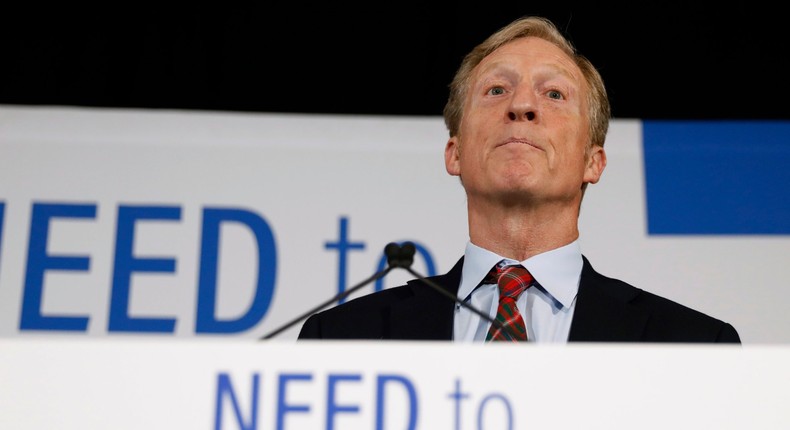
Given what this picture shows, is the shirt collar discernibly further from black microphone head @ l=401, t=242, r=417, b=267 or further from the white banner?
the white banner

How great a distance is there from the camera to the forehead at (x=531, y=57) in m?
2.19

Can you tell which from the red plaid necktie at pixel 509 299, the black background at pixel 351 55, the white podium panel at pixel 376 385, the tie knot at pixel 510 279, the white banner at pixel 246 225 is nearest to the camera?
the white podium panel at pixel 376 385

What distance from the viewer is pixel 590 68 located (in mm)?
2295

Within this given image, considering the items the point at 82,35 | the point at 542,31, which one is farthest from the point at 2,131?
the point at 542,31

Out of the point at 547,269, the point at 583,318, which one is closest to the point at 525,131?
the point at 547,269

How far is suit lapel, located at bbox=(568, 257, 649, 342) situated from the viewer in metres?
1.80

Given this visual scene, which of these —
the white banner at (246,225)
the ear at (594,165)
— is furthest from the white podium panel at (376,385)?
the white banner at (246,225)

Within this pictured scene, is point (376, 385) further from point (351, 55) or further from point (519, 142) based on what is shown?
point (351, 55)

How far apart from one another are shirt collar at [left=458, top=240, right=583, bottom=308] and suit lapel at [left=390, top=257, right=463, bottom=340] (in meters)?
0.04

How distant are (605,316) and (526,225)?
32 centimetres

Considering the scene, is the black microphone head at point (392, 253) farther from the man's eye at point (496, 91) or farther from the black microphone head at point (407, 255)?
the man's eye at point (496, 91)

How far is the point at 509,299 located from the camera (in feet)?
6.12

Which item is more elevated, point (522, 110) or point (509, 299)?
point (522, 110)

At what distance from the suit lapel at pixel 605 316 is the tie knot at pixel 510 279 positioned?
95 millimetres
